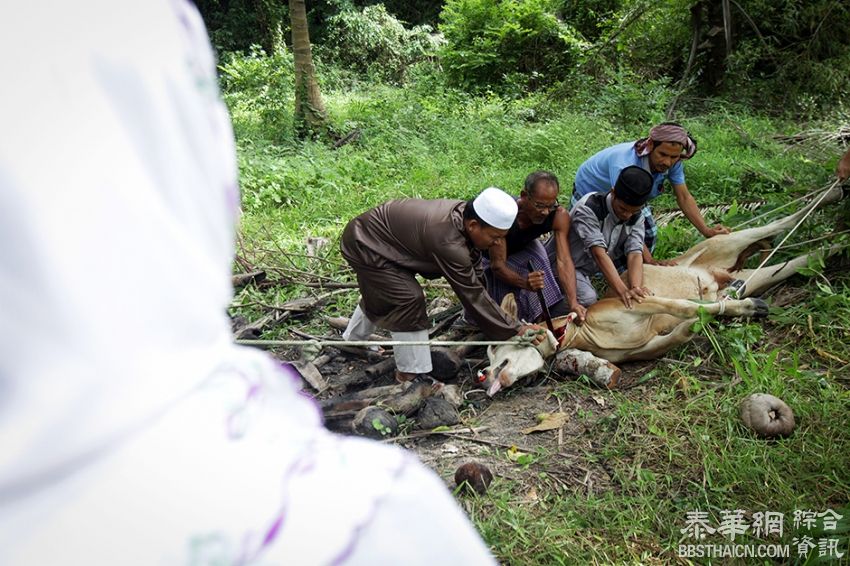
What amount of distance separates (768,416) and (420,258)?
2124mm

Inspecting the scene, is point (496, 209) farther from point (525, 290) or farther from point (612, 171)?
point (612, 171)

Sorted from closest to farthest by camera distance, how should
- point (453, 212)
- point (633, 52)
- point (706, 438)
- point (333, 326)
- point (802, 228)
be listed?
point (706, 438)
point (453, 212)
point (802, 228)
point (333, 326)
point (633, 52)

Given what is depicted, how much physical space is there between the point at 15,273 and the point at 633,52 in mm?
12459

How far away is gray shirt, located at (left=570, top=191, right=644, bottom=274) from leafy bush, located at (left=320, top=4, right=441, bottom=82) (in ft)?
45.7

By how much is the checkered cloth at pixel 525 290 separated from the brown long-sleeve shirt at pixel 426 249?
1.18 ft

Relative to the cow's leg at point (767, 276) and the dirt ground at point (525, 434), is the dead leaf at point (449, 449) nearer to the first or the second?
the dirt ground at point (525, 434)

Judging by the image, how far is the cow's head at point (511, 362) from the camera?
3789mm

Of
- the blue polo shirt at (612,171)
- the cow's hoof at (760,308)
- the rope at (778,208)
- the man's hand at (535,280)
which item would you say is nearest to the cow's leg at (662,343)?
the cow's hoof at (760,308)

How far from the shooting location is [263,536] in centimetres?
61

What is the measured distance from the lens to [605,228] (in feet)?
14.3

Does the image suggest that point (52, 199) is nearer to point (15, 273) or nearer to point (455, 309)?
point (15, 273)

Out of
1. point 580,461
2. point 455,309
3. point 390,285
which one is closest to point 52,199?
point 580,461

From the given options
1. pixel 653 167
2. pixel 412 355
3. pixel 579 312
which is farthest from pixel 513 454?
pixel 653 167

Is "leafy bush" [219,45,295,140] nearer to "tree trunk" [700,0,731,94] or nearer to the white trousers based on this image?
the white trousers
